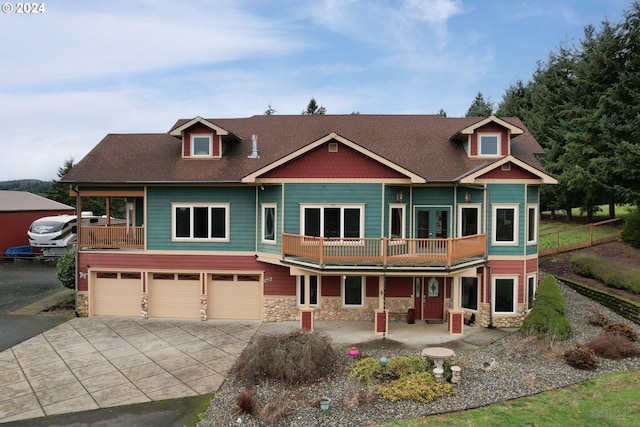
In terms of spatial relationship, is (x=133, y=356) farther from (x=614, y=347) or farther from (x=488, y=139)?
(x=488, y=139)

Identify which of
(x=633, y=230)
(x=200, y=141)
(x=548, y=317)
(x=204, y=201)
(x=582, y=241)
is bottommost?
(x=548, y=317)

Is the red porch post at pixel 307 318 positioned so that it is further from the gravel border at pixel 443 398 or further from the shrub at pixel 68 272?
the shrub at pixel 68 272

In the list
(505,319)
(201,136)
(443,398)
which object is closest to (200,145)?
(201,136)

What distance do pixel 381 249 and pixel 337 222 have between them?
2025 mm

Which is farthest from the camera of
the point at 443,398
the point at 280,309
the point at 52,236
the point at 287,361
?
the point at 52,236

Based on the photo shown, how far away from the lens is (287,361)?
447 inches

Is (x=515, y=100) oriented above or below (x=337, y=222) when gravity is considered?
above

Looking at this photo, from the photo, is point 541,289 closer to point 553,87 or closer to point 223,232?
point 223,232

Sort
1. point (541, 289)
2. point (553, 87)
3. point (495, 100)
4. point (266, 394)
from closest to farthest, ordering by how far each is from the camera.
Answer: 1. point (266, 394)
2. point (541, 289)
3. point (553, 87)
4. point (495, 100)

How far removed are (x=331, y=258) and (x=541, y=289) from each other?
7.46 meters

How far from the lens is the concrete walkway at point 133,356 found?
429 inches

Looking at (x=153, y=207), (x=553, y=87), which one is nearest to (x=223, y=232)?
(x=153, y=207)

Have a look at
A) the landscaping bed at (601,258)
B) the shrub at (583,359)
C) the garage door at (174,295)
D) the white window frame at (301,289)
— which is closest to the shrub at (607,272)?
the landscaping bed at (601,258)

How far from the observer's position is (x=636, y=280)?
17328 millimetres
